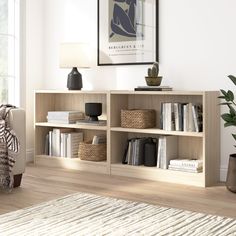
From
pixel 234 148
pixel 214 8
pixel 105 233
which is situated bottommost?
pixel 105 233

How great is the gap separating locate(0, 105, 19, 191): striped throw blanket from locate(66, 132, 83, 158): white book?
106cm

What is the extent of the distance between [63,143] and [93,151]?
41 cm

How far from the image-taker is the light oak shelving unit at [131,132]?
12.2 feet

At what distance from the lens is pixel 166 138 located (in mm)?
3936

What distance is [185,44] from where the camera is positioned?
4.06 meters

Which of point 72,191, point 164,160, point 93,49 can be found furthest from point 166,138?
point 93,49

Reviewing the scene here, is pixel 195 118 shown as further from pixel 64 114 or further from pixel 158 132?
pixel 64 114

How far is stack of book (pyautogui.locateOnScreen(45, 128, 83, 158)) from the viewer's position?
14.9ft

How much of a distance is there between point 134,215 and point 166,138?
129cm

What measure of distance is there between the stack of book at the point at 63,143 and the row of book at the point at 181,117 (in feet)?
3.33

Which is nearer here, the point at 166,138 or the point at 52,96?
the point at 166,138

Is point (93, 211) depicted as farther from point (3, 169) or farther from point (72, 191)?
point (3, 169)

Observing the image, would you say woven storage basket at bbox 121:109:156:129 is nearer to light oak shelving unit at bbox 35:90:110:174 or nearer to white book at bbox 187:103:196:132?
light oak shelving unit at bbox 35:90:110:174

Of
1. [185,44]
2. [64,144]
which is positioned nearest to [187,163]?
[185,44]
